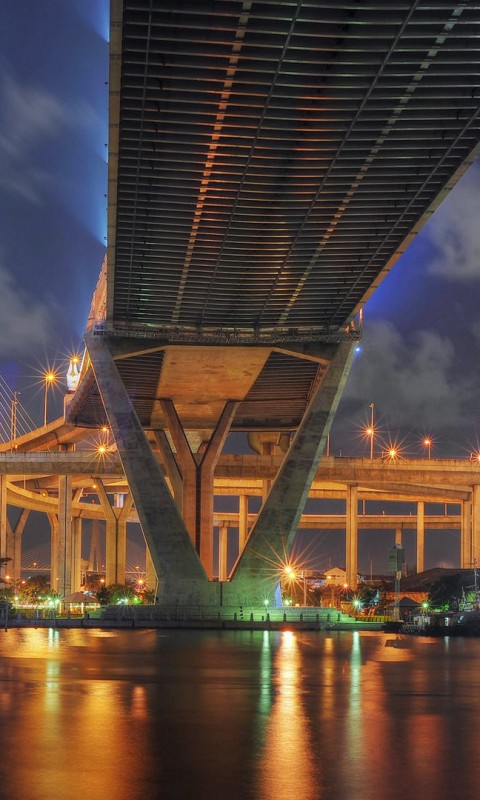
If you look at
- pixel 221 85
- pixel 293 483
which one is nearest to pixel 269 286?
pixel 293 483

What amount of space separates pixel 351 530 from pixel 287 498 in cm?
5609

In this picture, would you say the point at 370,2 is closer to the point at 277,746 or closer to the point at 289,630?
the point at 277,746

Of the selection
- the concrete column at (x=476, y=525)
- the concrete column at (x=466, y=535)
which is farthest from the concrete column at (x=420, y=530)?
the concrete column at (x=476, y=525)

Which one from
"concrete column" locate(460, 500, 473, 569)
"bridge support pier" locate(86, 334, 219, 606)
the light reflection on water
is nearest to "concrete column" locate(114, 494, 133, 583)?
"concrete column" locate(460, 500, 473, 569)

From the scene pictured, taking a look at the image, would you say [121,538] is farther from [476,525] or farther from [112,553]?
[476,525]

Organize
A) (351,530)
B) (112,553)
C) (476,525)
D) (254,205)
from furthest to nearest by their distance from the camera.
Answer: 1. (351,530)
2. (112,553)
3. (476,525)
4. (254,205)

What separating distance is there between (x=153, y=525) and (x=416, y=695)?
36.4m

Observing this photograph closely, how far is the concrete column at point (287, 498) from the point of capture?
191 feet

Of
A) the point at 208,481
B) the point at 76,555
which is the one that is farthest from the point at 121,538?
the point at 208,481

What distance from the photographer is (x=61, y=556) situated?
10425 cm

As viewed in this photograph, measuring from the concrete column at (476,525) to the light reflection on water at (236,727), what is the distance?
73906 millimetres

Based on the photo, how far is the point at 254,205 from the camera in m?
42.2

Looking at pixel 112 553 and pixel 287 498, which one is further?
pixel 112 553

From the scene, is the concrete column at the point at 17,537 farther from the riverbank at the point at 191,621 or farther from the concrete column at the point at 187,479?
the riverbank at the point at 191,621
